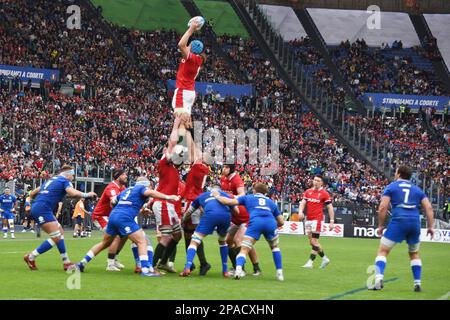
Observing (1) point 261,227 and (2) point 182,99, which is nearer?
(2) point 182,99

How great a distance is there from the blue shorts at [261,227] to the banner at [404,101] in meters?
43.5

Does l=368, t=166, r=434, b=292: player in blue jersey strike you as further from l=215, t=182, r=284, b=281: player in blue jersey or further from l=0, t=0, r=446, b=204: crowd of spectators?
l=0, t=0, r=446, b=204: crowd of spectators

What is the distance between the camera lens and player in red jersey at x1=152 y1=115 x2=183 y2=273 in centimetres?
1862

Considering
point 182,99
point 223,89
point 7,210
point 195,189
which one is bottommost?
point 7,210

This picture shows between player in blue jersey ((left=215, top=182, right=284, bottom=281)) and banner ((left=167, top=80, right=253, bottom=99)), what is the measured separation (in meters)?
39.9

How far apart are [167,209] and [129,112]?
34668 mm

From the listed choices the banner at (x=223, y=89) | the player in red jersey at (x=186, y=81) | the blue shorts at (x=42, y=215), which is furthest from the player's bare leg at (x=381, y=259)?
the banner at (x=223, y=89)

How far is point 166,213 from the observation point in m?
18.9

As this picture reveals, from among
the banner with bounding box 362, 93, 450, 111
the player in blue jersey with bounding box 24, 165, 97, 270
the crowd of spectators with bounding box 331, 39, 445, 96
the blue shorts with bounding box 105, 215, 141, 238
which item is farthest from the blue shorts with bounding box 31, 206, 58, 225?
the crowd of spectators with bounding box 331, 39, 445, 96

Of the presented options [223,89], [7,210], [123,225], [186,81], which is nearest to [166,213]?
[123,225]

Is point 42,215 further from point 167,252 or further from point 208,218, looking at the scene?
point 208,218

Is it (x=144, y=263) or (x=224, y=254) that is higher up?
(x=224, y=254)

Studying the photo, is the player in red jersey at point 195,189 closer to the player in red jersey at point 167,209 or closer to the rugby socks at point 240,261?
the player in red jersey at point 167,209

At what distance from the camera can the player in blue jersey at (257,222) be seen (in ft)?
56.7
